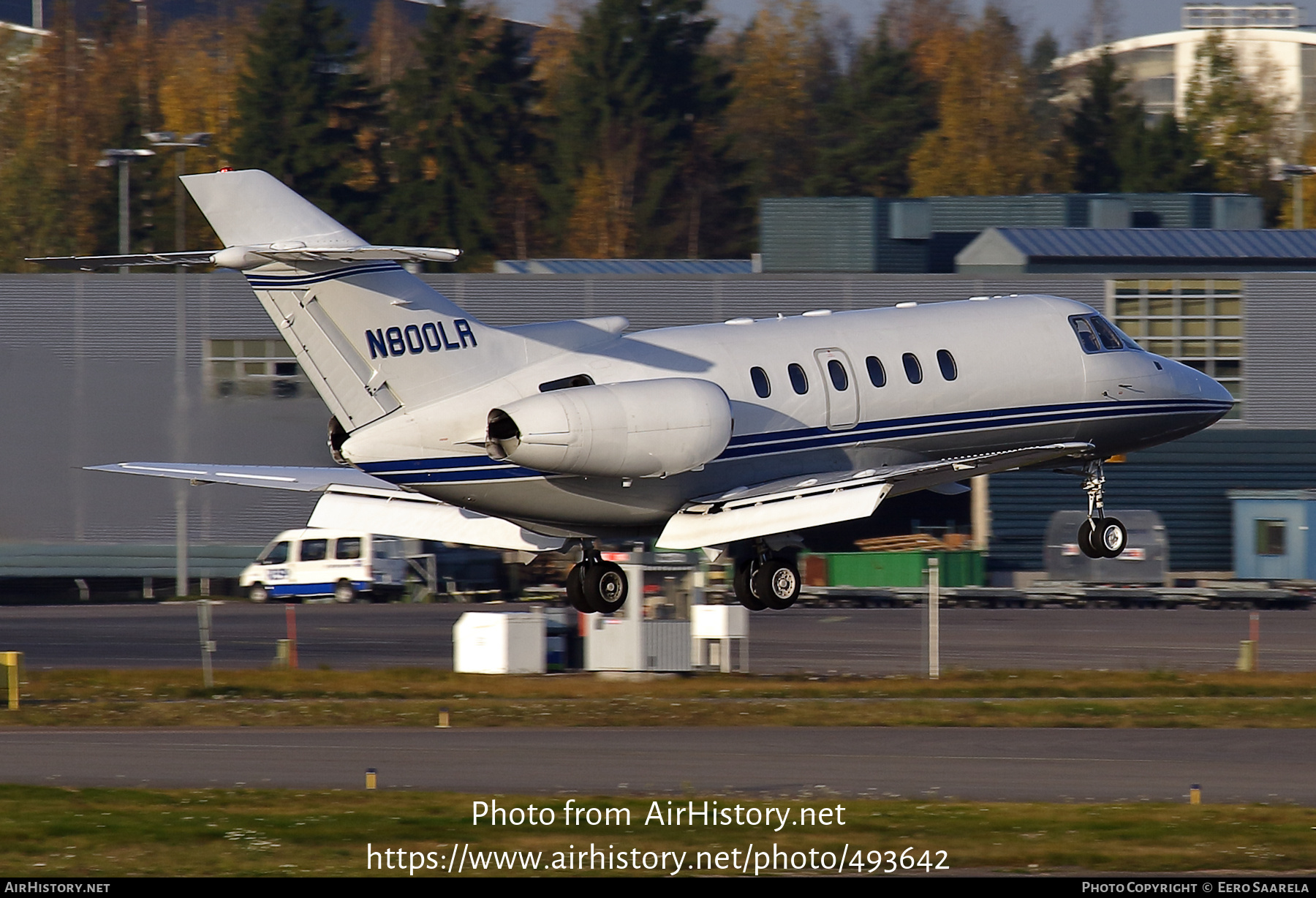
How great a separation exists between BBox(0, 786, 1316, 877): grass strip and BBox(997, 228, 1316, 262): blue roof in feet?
136

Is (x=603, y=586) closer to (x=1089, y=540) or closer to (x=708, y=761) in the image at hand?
(x=708, y=761)

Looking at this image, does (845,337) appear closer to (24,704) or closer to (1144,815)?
(1144,815)

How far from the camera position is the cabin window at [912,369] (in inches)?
1145

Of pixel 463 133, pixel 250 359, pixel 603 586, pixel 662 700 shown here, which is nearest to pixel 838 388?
pixel 603 586

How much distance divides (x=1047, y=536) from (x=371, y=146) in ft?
218

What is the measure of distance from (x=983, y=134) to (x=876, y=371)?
304ft

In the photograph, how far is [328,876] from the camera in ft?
64.1

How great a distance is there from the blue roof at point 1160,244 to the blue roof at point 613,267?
10.4m

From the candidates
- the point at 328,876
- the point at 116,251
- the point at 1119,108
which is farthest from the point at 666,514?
the point at 1119,108

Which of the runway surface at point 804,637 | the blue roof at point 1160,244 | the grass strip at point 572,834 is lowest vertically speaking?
the runway surface at point 804,637

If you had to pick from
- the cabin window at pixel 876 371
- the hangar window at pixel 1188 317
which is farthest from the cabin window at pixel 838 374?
the hangar window at pixel 1188 317

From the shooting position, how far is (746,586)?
28906 millimetres

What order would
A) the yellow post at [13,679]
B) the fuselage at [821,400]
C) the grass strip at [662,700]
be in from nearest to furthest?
the fuselage at [821,400] → the grass strip at [662,700] → the yellow post at [13,679]

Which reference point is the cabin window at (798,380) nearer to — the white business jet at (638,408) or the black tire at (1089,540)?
the white business jet at (638,408)
